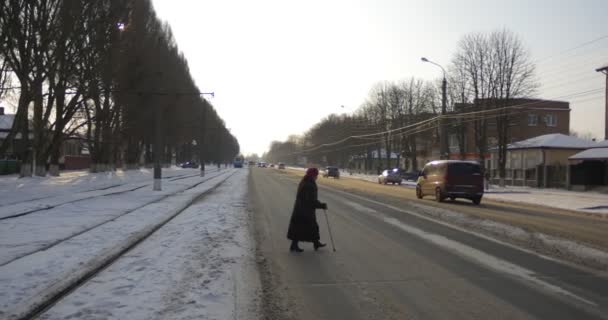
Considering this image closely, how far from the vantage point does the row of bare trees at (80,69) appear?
30.3 metres

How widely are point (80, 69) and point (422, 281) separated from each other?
32056mm

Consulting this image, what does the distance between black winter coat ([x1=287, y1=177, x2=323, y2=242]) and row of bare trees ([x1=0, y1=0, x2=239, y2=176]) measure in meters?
20.6

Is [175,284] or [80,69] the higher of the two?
[80,69]

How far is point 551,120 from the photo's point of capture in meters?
80.2

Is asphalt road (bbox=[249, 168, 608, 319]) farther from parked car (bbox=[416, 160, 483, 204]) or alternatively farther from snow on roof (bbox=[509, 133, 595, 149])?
snow on roof (bbox=[509, 133, 595, 149])

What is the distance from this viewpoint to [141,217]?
1537 cm

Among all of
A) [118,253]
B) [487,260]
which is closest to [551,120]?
[487,260]

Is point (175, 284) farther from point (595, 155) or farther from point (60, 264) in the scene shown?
point (595, 155)

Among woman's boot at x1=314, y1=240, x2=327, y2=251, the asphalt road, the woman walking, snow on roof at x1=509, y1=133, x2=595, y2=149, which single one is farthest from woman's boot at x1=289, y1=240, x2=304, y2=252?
snow on roof at x1=509, y1=133, x2=595, y2=149

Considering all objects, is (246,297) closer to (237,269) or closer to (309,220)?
(237,269)

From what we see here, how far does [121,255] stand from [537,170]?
41.4m

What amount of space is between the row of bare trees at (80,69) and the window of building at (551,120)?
5463cm

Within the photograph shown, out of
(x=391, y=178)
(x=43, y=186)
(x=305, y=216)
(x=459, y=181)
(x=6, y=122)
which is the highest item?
(x=6, y=122)

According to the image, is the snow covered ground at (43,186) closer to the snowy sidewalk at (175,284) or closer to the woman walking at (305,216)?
the snowy sidewalk at (175,284)
